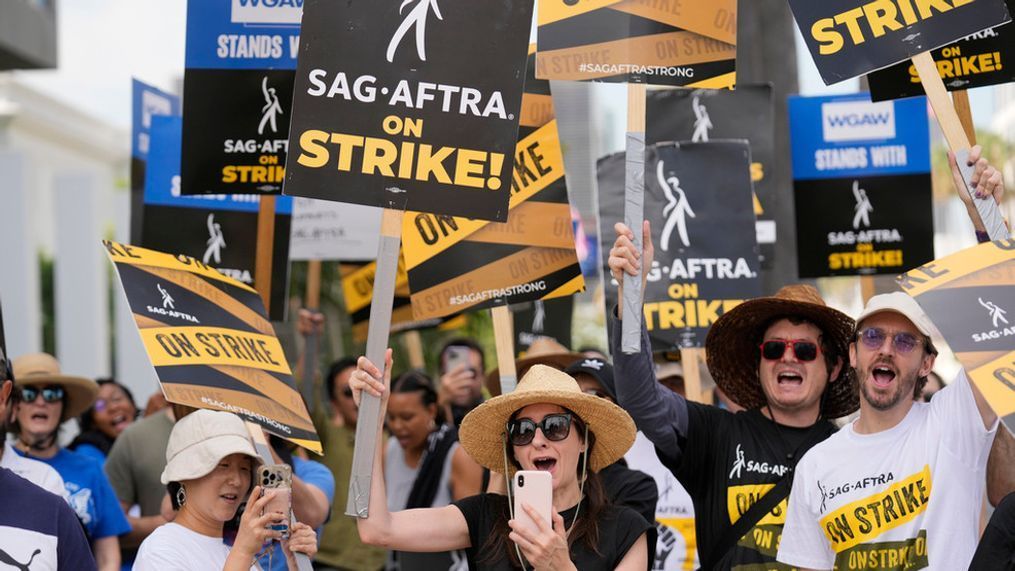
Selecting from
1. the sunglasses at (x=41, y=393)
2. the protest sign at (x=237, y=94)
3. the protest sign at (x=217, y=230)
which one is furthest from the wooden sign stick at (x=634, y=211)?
the sunglasses at (x=41, y=393)

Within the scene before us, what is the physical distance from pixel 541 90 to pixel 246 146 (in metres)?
1.40

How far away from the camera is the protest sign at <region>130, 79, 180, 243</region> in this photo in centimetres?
845

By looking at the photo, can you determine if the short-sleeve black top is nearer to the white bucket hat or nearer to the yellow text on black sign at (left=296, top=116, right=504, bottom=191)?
the white bucket hat

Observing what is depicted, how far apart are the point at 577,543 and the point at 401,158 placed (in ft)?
4.35

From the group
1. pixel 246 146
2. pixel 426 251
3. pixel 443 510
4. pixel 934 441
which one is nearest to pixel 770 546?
pixel 934 441

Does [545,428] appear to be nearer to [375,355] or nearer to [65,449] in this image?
[375,355]

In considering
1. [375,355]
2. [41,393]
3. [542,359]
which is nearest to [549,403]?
[375,355]

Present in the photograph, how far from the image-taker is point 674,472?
501cm

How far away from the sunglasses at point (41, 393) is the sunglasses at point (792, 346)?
3726 mm

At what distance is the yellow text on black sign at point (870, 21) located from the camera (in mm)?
4758

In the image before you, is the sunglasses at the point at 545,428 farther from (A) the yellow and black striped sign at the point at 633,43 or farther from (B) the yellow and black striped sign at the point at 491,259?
(B) the yellow and black striped sign at the point at 491,259

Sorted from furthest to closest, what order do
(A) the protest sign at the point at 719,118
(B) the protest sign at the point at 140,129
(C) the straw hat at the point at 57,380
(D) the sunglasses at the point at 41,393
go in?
1. (B) the protest sign at the point at 140,129
2. (A) the protest sign at the point at 719,118
3. (C) the straw hat at the point at 57,380
4. (D) the sunglasses at the point at 41,393

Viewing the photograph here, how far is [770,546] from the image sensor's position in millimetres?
4742

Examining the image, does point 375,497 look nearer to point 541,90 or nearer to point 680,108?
point 541,90
